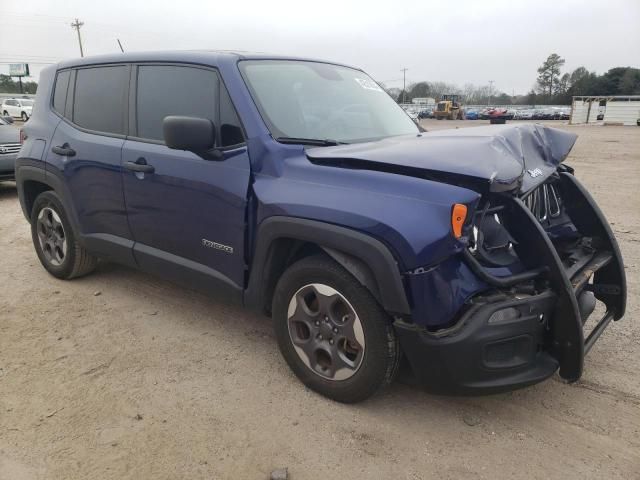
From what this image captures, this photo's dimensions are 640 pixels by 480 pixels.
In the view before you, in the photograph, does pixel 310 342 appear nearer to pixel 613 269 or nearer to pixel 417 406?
pixel 417 406

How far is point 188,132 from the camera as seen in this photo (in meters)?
2.81

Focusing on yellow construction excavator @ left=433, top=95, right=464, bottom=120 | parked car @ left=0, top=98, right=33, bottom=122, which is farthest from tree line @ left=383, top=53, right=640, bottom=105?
parked car @ left=0, top=98, right=33, bottom=122

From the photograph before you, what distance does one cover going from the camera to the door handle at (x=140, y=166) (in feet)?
11.1

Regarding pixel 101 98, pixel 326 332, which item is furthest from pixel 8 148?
pixel 326 332

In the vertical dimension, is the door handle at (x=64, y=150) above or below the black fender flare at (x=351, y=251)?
above

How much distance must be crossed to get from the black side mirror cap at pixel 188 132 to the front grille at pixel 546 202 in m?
1.88

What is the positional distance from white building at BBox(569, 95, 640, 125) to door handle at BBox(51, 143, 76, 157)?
4232 centimetres

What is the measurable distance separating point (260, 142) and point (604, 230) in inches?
84.0

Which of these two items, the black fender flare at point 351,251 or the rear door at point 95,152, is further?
the rear door at point 95,152

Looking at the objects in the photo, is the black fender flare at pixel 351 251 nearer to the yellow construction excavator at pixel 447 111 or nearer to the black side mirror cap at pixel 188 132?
the black side mirror cap at pixel 188 132

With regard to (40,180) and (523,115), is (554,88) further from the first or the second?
(40,180)

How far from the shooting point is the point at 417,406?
2791 mm

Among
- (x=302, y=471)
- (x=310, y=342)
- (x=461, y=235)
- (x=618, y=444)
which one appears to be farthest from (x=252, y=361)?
(x=618, y=444)

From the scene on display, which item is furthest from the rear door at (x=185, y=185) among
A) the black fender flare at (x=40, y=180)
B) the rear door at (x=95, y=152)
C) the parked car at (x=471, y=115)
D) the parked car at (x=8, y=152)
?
the parked car at (x=471, y=115)
